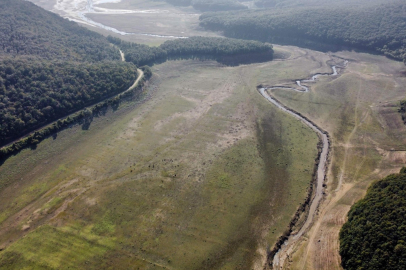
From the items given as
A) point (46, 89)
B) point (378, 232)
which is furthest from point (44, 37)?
point (378, 232)

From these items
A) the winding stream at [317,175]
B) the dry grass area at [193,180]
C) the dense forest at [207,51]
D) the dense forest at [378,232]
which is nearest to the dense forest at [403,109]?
the dry grass area at [193,180]

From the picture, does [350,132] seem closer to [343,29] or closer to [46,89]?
[46,89]

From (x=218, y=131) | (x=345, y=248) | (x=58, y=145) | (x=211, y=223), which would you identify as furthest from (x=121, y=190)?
(x=345, y=248)

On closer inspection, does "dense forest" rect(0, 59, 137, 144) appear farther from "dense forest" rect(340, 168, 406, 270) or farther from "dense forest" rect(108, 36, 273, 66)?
"dense forest" rect(340, 168, 406, 270)

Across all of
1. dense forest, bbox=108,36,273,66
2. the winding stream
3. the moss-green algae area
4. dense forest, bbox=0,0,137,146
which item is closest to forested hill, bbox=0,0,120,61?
dense forest, bbox=0,0,137,146

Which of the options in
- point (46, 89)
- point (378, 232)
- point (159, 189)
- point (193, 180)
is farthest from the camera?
point (46, 89)

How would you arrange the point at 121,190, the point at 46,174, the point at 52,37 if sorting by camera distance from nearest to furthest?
the point at 121,190, the point at 46,174, the point at 52,37

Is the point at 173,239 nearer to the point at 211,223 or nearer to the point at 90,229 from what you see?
the point at 211,223
